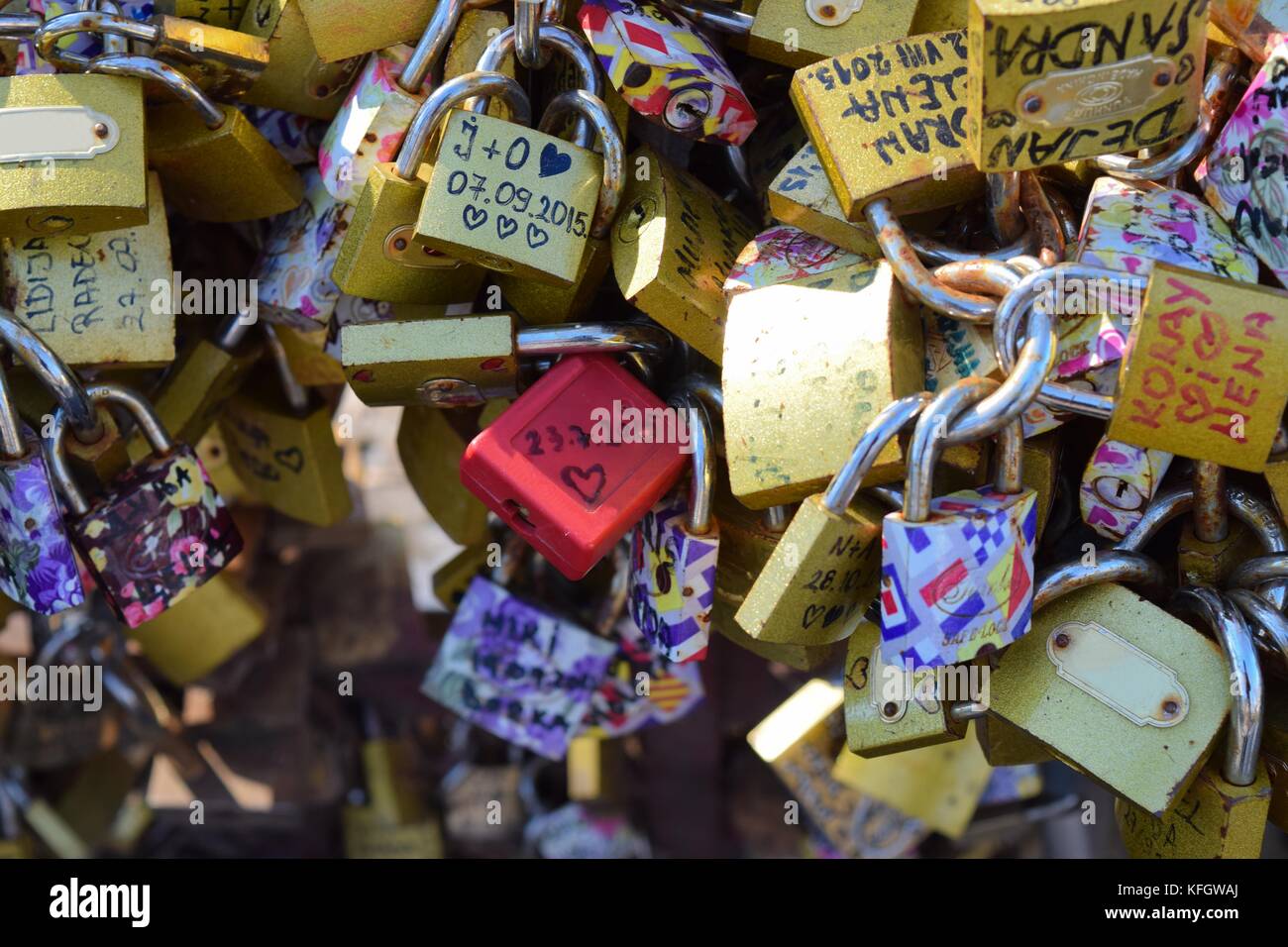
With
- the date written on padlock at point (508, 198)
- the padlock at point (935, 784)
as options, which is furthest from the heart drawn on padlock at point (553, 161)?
the padlock at point (935, 784)

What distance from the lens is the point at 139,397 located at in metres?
1.17

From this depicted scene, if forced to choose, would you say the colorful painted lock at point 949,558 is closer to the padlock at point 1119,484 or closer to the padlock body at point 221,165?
the padlock at point 1119,484

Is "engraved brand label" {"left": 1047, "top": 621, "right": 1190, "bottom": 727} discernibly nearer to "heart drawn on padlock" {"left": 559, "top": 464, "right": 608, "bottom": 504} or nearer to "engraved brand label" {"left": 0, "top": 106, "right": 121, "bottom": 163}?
"heart drawn on padlock" {"left": 559, "top": 464, "right": 608, "bottom": 504}

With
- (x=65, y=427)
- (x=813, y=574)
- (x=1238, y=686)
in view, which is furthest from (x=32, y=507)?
(x=1238, y=686)

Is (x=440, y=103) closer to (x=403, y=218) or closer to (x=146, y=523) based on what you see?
(x=403, y=218)

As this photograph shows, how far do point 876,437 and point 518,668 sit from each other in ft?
1.91

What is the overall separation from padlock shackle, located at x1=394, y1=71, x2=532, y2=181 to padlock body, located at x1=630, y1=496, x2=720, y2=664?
1.18ft

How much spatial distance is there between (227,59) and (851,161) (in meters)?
0.54

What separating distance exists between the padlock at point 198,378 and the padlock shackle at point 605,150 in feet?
1.30

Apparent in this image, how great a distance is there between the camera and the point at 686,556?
1.09m

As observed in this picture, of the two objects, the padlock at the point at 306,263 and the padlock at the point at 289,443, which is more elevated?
the padlock at the point at 306,263

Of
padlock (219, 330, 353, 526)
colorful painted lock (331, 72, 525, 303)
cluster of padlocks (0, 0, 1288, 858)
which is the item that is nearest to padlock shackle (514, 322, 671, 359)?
cluster of padlocks (0, 0, 1288, 858)

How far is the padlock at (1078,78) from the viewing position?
0.85 meters
